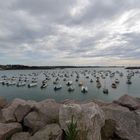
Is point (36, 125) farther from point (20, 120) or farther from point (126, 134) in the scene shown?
point (126, 134)

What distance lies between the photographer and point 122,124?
10203 millimetres

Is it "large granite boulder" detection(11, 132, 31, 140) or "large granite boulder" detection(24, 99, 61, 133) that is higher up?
"large granite boulder" detection(24, 99, 61, 133)

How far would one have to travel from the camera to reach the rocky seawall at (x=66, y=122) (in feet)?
27.3

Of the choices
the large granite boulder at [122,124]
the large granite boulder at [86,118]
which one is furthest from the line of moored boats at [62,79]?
the large granite boulder at [86,118]

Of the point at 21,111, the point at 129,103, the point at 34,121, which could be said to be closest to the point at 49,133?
the point at 34,121

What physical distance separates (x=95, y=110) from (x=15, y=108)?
4.19 meters

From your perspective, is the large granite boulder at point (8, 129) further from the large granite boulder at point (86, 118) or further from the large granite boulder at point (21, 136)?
the large granite boulder at point (86, 118)

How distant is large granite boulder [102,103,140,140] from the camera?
386 inches

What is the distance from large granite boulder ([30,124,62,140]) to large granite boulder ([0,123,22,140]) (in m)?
1.03

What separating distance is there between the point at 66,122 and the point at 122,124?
2.99m

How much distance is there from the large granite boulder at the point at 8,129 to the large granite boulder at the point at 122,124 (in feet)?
11.4

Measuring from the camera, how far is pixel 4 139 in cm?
884

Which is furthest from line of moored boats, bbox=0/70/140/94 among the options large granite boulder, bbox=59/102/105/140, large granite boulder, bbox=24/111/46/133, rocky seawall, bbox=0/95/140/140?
large granite boulder, bbox=59/102/105/140

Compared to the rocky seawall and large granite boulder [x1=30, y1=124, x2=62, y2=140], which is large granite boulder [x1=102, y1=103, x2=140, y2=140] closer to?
the rocky seawall
